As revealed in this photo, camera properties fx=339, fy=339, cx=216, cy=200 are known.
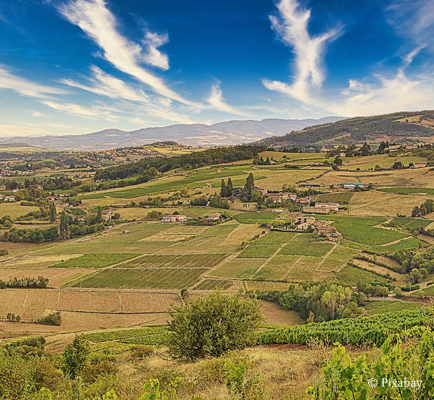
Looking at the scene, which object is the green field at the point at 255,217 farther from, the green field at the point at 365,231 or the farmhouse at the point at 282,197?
the green field at the point at 365,231

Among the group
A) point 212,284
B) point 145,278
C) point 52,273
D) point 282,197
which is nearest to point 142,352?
point 212,284

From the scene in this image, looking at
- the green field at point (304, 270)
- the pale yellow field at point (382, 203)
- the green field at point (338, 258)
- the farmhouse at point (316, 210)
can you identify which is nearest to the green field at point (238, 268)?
the green field at point (304, 270)

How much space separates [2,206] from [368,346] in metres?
94.1

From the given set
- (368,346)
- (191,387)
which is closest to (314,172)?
(368,346)

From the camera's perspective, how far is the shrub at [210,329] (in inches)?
593

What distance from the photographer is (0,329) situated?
33906 mm

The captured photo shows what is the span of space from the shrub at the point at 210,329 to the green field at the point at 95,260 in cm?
3922

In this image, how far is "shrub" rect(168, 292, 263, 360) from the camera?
49.4ft

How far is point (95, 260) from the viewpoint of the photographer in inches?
2124

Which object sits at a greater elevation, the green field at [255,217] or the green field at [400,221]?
the green field at [400,221]

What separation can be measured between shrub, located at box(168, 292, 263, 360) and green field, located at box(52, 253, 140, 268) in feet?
129

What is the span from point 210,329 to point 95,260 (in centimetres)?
4324

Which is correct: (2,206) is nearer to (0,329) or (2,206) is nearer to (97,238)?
(97,238)

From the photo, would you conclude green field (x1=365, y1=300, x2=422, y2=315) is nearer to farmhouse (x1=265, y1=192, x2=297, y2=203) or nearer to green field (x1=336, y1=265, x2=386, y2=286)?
green field (x1=336, y1=265, x2=386, y2=286)
